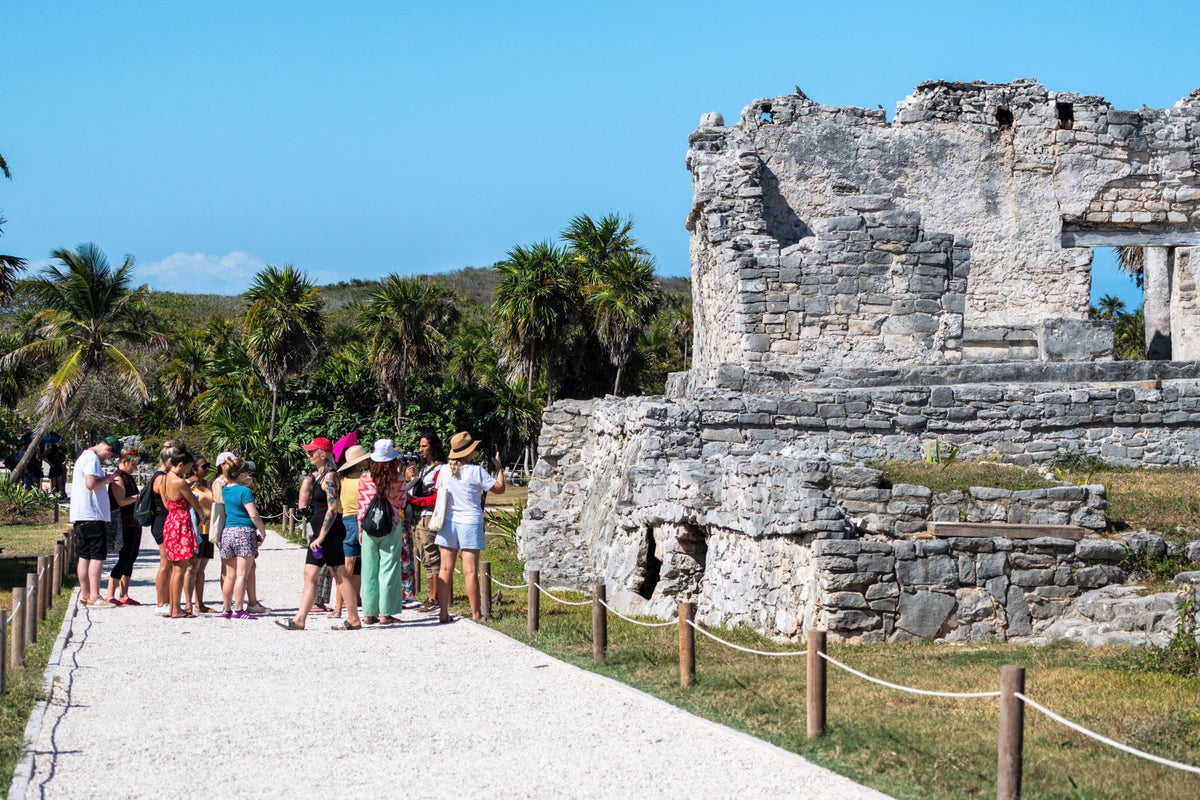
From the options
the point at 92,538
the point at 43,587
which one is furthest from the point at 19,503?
the point at 43,587

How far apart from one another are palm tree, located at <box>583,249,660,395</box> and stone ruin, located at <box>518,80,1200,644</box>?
554 inches

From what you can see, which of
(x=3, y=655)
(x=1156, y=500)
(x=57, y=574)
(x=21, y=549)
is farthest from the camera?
(x=21, y=549)

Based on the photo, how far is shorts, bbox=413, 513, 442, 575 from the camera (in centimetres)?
1365

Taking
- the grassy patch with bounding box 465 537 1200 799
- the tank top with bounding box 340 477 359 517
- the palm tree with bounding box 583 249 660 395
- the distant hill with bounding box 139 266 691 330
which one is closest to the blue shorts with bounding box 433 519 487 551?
the tank top with bounding box 340 477 359 517

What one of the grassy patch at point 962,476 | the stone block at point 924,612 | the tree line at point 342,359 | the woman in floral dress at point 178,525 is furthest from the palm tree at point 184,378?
the stone block at point 924,612

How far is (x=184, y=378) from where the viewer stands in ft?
135

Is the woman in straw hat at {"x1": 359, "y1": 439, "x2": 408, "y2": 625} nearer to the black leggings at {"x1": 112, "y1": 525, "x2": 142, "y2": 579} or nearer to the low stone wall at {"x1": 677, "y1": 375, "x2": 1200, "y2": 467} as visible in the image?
the black leggings at {"x1": 112, "y1": 525, "x2": 142, "y2": 579}

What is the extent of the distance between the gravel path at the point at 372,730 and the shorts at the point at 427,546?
7.90ft

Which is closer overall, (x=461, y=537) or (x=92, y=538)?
(x=461, y=537)

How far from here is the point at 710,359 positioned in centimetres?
1861

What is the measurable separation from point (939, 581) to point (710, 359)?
8286mm

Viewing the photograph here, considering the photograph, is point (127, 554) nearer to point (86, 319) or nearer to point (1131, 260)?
point (86, 319)

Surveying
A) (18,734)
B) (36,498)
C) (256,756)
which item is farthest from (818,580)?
(36,498)

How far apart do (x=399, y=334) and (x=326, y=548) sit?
20698 millimetres
